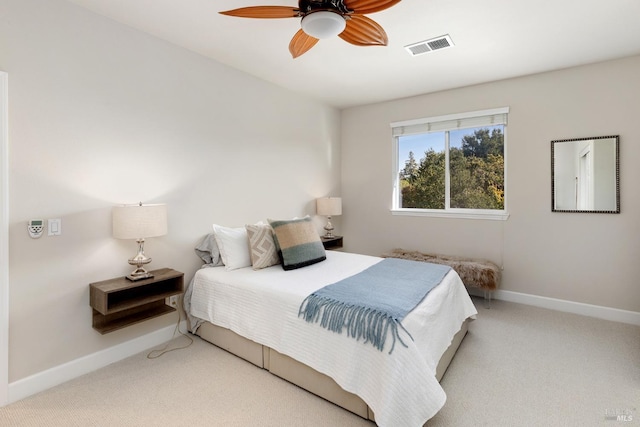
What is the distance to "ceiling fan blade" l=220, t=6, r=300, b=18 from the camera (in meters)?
1.74

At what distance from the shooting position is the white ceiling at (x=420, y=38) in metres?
2.24

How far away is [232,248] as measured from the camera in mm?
2867

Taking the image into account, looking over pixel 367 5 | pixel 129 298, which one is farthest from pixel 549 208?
pixel 129 298

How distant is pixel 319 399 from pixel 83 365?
1733 millimetres

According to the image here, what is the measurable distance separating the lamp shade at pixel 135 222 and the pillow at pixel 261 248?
815mm

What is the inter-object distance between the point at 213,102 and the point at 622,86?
13.2 ft

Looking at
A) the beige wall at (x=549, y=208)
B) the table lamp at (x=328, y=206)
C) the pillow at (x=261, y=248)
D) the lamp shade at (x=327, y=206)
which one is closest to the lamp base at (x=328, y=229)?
the table lamp at (x=328, y=206)

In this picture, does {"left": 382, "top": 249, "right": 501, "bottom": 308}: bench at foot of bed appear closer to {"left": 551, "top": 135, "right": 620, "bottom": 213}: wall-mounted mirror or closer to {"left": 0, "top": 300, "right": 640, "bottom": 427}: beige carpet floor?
{"left": 0, "top": 300, "right": 640, "bottom": 427}: beige carpet floor

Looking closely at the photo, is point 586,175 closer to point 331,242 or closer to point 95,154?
point 331,242

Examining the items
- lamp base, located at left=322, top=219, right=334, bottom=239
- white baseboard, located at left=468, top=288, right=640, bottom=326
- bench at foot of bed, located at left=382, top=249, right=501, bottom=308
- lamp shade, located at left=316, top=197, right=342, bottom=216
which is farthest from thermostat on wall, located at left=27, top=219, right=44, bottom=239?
white baseboard, located at left=468, top=288, right=640, bottom=326

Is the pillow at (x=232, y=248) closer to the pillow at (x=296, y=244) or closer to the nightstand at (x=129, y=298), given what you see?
the pillow at (x=296, y=244)

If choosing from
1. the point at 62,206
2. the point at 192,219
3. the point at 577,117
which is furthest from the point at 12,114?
the point at 577,117

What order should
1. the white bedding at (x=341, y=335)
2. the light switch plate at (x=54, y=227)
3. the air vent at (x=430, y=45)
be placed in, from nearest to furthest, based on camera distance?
1. the white bedding at (x=341, y=335)
2. the light switch plate at (x=54, y=227)
3. the air vent at (x=430, y=45)

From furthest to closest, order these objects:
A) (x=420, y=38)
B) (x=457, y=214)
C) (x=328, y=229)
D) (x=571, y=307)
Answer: (x=328, y=229) → (x=457, y=214) → (x=571, y=307) → (x=420, y=38)
